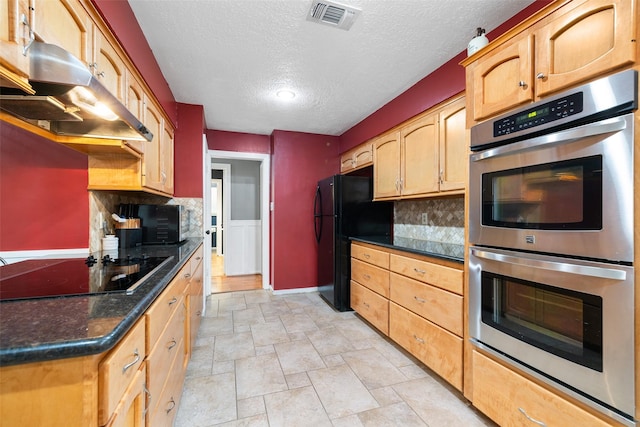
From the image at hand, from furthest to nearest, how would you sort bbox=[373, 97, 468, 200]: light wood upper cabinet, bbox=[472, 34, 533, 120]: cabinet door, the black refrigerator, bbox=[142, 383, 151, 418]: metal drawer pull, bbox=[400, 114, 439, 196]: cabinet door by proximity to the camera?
the black refrigerator, bbox=[400, 114, 439, 196]: cabinet door, bbox=[373, 97, 468, 200]: light wood upper cabinet, bbox=[472, 34, 533, 120]: cabinet door, bbox=[142, 383, 151, 418]: metal drawer pull

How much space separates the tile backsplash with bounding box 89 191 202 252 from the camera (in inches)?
A: 75.1

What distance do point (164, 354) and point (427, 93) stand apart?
8.45 ft

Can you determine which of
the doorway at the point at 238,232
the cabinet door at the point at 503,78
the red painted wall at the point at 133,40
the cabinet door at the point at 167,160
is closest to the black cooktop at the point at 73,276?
the cabinet door at the point at 167,160

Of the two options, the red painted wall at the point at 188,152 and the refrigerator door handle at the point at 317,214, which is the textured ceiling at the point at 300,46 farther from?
the refrigerator door handle at the point at 317,214

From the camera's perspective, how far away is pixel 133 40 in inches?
65.9

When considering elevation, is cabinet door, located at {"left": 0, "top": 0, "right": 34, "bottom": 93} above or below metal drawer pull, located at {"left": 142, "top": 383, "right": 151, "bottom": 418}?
above

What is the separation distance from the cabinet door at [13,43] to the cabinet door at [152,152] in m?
1.17

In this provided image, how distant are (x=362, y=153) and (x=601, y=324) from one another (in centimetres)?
271

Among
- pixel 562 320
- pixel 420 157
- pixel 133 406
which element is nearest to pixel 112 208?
pixel 133 406

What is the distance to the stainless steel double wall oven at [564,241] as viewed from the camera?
0.98 m

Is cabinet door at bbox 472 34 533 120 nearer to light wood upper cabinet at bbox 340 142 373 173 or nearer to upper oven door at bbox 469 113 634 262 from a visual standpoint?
upper oven door at bbox 469 113 634 262

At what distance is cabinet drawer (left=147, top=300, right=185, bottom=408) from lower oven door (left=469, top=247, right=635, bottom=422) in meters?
1.59

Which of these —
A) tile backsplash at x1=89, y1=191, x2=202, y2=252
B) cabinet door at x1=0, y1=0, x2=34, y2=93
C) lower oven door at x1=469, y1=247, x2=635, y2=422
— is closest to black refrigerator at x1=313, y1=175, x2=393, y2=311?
tile backsplash at x1=89, y1=191, x2=202, y2=252

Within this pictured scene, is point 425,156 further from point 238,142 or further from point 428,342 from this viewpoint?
point 238,142
